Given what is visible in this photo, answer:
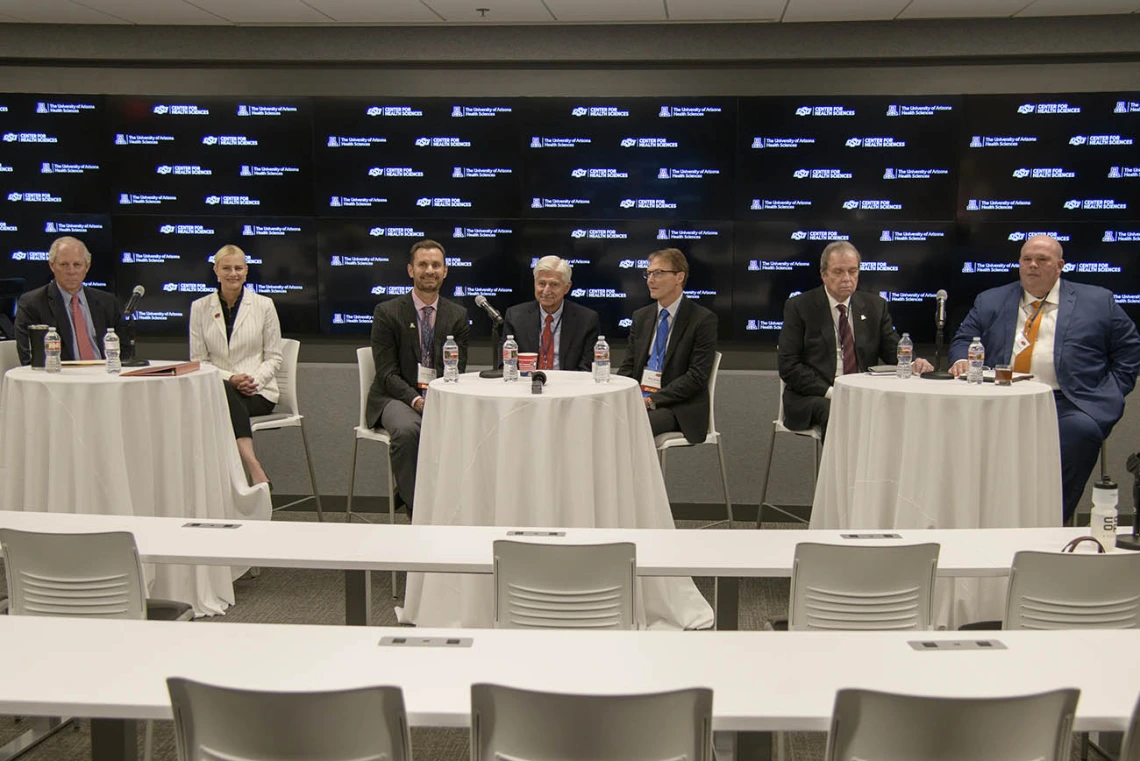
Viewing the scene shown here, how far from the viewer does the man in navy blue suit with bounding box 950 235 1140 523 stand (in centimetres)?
512

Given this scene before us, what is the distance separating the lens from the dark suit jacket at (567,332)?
5.76 metres

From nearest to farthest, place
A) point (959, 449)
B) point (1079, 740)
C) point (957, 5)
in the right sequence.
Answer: point (1079, 740)
point (959, 449)
point (957, 5)

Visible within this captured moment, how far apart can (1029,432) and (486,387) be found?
7.53 feet

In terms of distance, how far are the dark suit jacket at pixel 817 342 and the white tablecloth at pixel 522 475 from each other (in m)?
1.82

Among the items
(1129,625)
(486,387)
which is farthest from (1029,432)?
(486,387)

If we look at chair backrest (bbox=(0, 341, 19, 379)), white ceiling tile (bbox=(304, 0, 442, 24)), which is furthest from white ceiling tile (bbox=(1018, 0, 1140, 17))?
chair backrest (bbox=(0, 341, 19, 379))

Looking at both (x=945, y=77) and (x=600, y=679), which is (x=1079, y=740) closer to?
(x=600, y=679)

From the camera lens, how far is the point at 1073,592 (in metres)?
2.55

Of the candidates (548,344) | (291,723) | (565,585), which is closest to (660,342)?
(548,344)

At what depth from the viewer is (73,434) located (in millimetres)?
4230

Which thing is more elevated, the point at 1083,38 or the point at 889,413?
the point at 1083,38

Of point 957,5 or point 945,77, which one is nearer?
point 957,5

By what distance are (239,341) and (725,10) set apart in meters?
3.54

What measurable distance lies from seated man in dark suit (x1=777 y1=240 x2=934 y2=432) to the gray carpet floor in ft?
3.90
